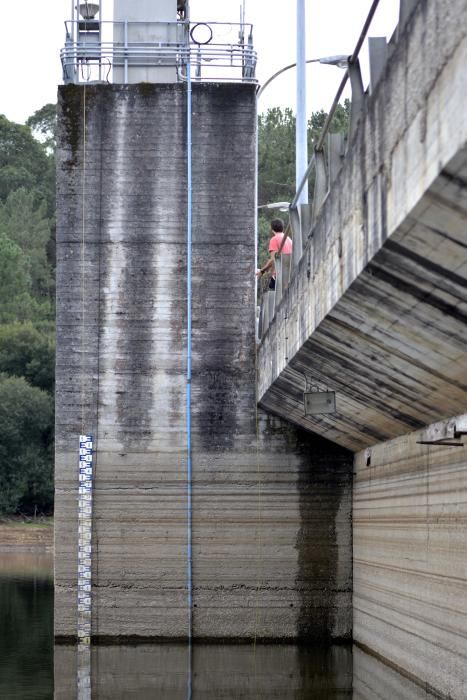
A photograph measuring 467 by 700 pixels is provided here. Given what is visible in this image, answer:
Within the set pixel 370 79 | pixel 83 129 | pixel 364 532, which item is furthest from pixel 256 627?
pixel 370 79

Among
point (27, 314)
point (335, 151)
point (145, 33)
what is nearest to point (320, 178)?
point (335, 151)

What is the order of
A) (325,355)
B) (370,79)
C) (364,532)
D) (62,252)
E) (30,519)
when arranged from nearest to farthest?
1. (370,79)
2. (325,355)
3. (364,532)
4. (62,252)
5. (30,519)

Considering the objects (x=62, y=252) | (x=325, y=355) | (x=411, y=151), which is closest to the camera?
(x=411, y=151)

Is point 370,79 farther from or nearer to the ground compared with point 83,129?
nearer to the ground

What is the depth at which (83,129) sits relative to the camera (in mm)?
19516

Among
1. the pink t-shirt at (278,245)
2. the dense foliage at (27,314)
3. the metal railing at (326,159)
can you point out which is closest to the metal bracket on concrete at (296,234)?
the metal railing at (326,159)

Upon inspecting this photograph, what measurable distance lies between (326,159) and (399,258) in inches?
149

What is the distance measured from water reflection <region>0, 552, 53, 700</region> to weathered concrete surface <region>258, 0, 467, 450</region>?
4310 millimetres

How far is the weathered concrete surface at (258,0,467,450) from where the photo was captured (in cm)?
692

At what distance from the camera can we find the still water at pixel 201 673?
1448 cm

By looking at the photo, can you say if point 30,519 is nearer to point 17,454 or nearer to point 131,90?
point 17,454

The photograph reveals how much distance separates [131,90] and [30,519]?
35978mm

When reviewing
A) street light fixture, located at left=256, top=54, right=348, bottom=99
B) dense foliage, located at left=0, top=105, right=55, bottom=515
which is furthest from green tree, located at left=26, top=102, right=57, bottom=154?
street light fixture, located at left=256, top=54, right=348, bottom=99

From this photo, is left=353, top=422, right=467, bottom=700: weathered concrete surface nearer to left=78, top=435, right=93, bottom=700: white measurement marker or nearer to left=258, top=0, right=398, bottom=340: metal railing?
left=258, top=0, right=398, bottom=340: metal railing
